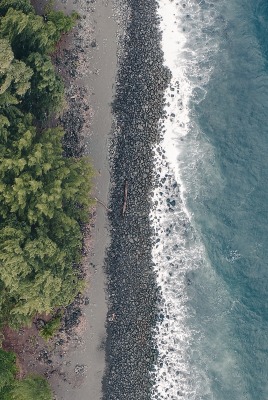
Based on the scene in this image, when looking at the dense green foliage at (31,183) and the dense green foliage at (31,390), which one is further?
A: the dense green foliage at (31,390)

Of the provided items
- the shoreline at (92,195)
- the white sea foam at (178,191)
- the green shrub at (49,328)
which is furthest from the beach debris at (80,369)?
the white sea foam at (178,191)

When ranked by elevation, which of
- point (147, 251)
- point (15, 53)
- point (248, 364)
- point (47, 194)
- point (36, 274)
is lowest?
point (248, 364)

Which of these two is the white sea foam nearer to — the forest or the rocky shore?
the rocky shore

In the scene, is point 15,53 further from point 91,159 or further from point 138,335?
point 138,335

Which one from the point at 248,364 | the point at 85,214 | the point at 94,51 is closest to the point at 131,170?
the point at 85,214

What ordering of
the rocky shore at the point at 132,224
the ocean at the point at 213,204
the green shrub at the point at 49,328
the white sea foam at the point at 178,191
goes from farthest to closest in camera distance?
the ocean at the point at 213,204
the white sea foam at the point at 178,191
the rocky shore at the point at 132,224
the green shrub at the point at 49,328

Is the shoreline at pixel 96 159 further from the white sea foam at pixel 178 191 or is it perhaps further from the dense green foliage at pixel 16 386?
the white sea foam at pixel 178 191
